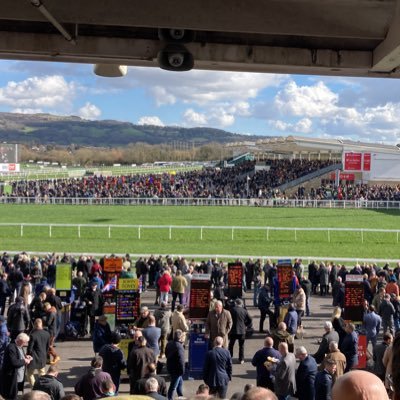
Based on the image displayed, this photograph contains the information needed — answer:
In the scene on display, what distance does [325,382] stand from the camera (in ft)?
23.7

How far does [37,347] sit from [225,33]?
213 inches

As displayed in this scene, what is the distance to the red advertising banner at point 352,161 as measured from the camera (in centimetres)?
5228

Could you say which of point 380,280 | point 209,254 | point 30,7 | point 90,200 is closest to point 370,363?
point 380,280

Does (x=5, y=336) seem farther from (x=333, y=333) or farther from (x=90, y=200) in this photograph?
(x=90, y=200)

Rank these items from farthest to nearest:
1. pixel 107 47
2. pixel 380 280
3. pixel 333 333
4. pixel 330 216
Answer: pixel 330 216
pixel 380 280
pixel 333 333
pixel 107 47

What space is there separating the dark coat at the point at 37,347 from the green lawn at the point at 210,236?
52.8 feet

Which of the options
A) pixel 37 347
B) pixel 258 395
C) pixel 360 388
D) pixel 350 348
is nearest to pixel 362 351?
pixel 350 348

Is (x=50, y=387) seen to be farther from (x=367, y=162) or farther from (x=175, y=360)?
(x=367, y=162)

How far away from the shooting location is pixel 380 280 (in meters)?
14.6

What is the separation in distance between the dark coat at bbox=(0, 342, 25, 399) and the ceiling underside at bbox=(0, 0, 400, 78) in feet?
13.0

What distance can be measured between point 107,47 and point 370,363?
A: 7060 millimetres

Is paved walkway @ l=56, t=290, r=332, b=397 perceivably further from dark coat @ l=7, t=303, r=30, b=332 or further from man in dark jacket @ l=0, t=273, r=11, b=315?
man in dark jacket @ l=0, t=273, r=11, b=315

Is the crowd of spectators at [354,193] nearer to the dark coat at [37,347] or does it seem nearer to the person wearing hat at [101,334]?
the person wearing hat at [101,334]

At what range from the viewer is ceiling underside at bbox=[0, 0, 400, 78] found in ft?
19.1
